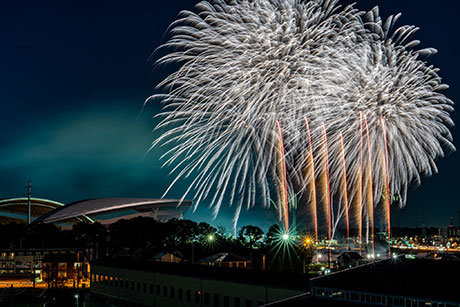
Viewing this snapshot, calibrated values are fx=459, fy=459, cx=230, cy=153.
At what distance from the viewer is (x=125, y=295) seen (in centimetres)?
2805

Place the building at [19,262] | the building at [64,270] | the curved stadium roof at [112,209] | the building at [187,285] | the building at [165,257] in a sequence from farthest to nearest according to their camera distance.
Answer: the curved stadium roof at [112,209]
the building at [19,262]
the building at [165,257]
the building at [64,270]
the building at [187,285]

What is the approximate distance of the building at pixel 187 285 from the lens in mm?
17625

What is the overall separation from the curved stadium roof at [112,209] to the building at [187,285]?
58.1 meters

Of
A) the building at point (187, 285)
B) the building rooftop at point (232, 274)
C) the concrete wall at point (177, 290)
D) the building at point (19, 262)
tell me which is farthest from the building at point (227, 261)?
the building at point (19, 262)

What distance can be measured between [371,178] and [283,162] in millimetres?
4936

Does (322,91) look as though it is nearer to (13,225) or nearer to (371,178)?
(371,178)

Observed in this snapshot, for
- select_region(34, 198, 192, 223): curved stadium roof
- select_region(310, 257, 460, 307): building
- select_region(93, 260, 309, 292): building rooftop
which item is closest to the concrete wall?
select_region(93, 260, 309, 292): building rooftop

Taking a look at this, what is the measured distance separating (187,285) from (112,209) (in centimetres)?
8030

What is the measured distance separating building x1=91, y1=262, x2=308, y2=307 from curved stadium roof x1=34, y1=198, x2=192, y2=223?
58073 mm

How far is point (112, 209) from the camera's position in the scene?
98562 millimetres

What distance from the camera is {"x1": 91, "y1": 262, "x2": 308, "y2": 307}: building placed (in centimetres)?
1762

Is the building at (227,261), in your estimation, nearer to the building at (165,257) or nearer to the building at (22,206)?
the building at (165,257)

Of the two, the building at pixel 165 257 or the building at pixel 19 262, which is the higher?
the building at pixel 165 257

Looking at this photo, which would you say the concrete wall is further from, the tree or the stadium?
the stadium
